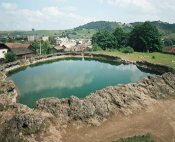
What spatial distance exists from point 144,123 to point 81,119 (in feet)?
23.3

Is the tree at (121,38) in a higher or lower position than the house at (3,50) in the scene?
higher

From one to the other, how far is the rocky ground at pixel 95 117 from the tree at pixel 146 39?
5939 centimetres

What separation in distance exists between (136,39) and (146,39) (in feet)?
15.5

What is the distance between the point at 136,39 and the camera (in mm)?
102188

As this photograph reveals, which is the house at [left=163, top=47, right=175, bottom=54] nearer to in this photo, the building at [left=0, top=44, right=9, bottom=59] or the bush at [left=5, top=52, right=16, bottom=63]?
the bush at [left=5, top=52, right=16, bottom=63]

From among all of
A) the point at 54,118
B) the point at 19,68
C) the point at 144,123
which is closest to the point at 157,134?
the point at 144,123

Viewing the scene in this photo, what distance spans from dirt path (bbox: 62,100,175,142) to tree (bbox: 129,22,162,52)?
65971 mm

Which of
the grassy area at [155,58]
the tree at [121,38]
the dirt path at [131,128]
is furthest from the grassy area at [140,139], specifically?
the tree at [121,38]

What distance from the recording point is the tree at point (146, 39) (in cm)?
9744

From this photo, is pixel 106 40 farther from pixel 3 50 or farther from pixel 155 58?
pixel 3 50

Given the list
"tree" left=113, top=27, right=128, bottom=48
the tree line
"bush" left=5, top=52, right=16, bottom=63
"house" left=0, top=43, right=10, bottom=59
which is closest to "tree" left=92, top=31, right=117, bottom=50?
the tree line

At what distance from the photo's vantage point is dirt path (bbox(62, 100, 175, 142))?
27.3 m

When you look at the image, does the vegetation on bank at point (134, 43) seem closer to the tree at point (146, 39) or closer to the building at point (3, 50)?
the tree at point (146, 39)

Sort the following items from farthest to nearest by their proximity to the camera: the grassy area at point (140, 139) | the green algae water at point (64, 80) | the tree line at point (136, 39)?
the tree line at point (136, 39) → the green algae water at point (64, 80) → the grassy area at point (140, 139)
